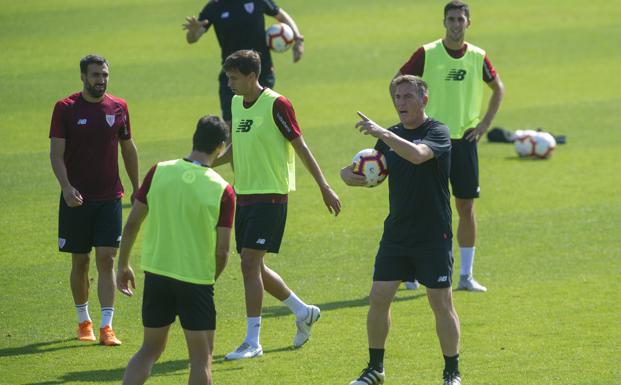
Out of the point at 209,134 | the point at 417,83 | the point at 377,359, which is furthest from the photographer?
the point at 377,359

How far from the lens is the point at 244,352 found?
9711 mm

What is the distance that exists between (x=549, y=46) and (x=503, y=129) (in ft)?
25.0

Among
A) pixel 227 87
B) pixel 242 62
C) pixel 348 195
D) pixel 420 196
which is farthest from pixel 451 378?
pixel 348 195

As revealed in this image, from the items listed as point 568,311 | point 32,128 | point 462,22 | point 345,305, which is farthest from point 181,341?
point 32,128

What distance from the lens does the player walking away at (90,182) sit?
1008 centimetres

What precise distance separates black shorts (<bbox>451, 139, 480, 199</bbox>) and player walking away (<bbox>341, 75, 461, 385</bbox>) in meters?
3.39

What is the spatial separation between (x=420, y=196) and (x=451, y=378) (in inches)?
57.3

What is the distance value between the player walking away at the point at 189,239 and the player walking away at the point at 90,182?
2.68 meters

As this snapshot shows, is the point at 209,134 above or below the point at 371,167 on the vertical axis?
above

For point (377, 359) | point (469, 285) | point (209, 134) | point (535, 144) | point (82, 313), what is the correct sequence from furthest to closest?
point (535, 144) < point (469, 285) < point (82, 313) < point (377, 359) < point (209, 134)

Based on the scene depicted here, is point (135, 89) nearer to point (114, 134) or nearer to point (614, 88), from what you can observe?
point (614, 88)

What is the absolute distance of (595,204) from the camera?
1549 centimetres

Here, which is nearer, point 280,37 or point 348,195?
point 280,37

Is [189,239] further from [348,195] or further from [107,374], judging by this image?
[348,195]
